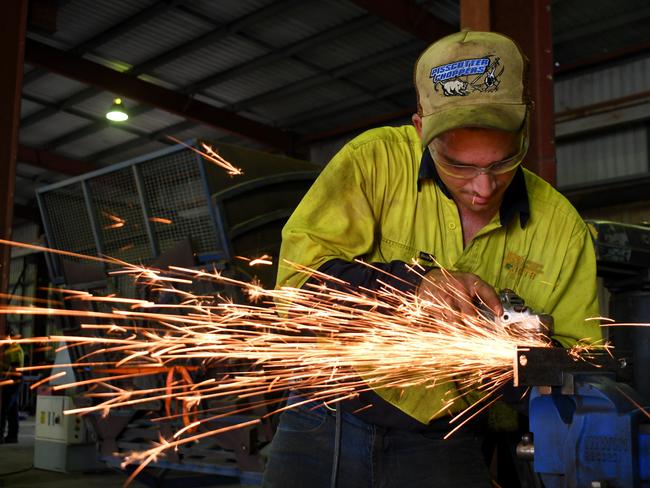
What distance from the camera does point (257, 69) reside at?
1184 centimetres

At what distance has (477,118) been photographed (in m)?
1.90

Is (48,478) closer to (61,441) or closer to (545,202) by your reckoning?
(61,441)

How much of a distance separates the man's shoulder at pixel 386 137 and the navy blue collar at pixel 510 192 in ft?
0.29

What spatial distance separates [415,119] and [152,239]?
4.35 m

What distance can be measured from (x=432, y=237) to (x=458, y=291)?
35 centimetres

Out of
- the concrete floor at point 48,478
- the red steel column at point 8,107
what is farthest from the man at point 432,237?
the concrete floor at point 48,478

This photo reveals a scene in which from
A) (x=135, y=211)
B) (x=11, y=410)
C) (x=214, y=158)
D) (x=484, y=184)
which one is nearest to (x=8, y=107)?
(x=135, y=211)

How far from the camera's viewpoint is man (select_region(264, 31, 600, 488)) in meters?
1.94

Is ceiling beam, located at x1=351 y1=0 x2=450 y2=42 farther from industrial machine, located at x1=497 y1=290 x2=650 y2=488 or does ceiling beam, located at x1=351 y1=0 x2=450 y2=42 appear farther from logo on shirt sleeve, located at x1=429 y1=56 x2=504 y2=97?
industrial machine, located at x1=497 y1=290 x2=650 y2=488

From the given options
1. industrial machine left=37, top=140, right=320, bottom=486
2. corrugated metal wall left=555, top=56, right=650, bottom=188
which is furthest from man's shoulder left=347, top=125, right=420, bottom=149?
corrugated metal wall left=555, top=56, right=650, bottom=188

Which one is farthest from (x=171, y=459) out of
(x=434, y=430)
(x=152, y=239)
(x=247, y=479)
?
(x=434, y=430)

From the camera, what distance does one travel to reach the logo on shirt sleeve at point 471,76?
1954 mm

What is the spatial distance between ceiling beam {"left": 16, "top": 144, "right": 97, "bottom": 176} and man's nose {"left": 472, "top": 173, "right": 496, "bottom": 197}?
1530cm

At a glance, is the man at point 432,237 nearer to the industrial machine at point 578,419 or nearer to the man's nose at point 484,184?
the man's nose at point 484,184
